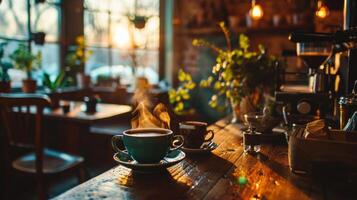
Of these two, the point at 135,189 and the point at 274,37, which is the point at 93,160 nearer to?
the point at 274,37

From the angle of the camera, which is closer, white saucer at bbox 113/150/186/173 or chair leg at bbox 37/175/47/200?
white saucer at bbox 113/150/186/173

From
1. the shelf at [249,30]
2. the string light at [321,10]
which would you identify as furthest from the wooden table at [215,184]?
the shelf at [249,30]

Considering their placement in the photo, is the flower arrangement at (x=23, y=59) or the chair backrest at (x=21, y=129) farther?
the flower arrangement at (x=23, y=59)

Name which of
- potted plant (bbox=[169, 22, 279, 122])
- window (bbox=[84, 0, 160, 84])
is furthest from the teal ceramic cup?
window (bbox=[84, 0, 160, 84])

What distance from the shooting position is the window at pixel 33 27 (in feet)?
10.7

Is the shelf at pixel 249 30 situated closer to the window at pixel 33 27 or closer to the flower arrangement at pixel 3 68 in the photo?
the window at pixel 33 27

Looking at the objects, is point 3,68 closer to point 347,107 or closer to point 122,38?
point 122,38

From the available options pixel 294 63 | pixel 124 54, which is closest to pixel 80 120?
pixel 124 54

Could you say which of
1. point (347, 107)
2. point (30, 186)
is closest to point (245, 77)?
point (347, 107)

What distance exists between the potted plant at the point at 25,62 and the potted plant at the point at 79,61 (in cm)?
62

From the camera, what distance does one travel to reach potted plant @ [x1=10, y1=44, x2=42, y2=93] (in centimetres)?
309

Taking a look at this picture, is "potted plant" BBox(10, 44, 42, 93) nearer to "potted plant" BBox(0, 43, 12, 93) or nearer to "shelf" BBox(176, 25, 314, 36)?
"potted plant" BBox(0, 43, 12, 93)

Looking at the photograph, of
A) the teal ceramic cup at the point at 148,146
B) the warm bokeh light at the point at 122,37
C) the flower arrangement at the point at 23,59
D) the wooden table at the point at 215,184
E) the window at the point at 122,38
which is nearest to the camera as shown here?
the wooden table at the point at 215,184

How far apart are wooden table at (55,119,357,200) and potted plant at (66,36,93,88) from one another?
120 inches
